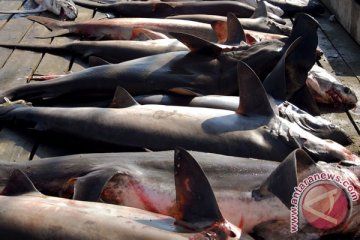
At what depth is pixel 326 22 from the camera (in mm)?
6711

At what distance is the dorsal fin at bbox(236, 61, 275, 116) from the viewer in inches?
132

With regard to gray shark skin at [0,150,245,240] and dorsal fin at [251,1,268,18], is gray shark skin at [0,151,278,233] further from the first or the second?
dorsal fin at [251,1,268,18]

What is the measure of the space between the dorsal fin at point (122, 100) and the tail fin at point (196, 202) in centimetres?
131

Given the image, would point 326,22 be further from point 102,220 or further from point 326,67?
point 102,220

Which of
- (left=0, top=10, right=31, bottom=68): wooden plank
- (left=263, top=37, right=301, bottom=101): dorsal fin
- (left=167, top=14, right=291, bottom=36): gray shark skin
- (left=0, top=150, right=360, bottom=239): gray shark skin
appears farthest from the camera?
(left=167, top=14, right=291, bottom=36): gray shark skin

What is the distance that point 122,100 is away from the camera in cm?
370

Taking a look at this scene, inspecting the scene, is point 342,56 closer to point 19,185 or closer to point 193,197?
point 193,197

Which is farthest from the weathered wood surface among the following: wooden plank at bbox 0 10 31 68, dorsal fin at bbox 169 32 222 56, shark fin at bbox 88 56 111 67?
wooden plank at bbox 0 10 31 68

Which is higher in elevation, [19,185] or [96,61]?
[19,185]

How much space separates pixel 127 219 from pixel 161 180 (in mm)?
447

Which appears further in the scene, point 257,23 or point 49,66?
point 257,23

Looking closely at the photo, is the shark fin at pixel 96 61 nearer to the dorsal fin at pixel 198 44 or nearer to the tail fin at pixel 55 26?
the dorsal fin at pixel 198 44

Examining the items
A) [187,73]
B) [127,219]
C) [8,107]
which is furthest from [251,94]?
[8,107]

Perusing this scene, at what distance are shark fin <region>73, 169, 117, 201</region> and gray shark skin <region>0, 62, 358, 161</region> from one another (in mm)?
503
